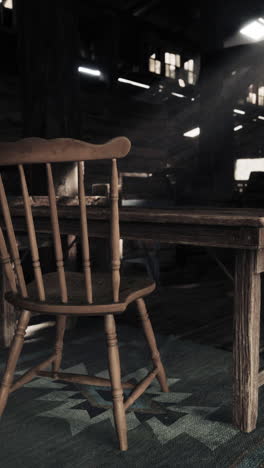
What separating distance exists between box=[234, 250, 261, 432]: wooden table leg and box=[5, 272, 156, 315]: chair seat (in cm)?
32

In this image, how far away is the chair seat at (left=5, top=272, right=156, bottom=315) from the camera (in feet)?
5.04

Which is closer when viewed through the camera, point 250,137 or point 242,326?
point 242,326

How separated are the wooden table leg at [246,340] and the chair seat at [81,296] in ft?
1.06

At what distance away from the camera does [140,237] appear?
1934 millimetres

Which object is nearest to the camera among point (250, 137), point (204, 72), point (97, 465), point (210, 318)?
point (97, 465)

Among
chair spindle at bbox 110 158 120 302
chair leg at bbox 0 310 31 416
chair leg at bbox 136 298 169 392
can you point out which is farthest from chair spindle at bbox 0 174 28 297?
chair leg at bbox 136 298 169 392

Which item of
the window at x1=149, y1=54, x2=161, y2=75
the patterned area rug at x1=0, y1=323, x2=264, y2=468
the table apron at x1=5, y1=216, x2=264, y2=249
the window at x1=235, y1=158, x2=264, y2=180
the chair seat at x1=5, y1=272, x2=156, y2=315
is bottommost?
the patterned area rug at x1=0, y1=323, x2=264, y2=468

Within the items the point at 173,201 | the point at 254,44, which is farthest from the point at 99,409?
the point at 254,44

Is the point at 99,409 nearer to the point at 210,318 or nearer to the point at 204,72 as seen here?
the point at 210,318

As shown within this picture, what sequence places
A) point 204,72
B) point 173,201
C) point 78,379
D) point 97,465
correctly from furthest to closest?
point 204,72
point 173,201
point 78,379
point 97,465

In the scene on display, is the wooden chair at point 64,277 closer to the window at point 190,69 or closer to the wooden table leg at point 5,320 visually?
the wooden table leg at point 5,320

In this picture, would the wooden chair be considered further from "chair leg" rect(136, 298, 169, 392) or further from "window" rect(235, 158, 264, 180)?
"window" rect(235, 158, 264, 180)

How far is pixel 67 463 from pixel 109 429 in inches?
10.0

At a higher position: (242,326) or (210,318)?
(242,326)
